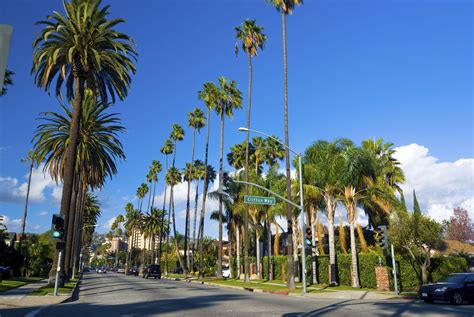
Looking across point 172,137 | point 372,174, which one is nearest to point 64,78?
point 372,174

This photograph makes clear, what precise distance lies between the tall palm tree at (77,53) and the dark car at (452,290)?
840 inches

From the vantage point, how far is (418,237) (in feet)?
94.1

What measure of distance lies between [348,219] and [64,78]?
76.5 ft

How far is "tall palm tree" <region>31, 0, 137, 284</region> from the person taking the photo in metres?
27.1

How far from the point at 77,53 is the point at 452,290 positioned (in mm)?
25948

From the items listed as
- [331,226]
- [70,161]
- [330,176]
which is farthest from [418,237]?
[70,161]

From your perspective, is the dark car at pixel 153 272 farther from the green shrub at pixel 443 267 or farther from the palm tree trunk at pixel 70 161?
the green shrub at pixel 443 267

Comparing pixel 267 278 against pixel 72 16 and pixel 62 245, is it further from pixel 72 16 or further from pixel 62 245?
pixel 72 16

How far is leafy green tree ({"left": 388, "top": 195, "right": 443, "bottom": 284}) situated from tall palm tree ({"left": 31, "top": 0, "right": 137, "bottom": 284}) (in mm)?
21888

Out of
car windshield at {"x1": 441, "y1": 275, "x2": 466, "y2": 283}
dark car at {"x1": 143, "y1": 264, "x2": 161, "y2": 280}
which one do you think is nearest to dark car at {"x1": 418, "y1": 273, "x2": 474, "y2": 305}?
car windshield at {"x1": 441, "y1": 275, "x2": 466, "y2": 283}

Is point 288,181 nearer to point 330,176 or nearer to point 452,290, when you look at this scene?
point 330,176

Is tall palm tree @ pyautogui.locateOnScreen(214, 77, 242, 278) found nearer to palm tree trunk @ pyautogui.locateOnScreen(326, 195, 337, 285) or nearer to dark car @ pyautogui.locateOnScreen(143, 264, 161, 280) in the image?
dark car @ pyautogui.locateOnScreen(143, 264, 161, 280)

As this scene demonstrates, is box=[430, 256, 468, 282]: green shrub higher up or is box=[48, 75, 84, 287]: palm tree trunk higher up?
box=[48, 75, 84, 287]: palm tree trunk

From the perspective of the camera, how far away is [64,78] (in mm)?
29156
